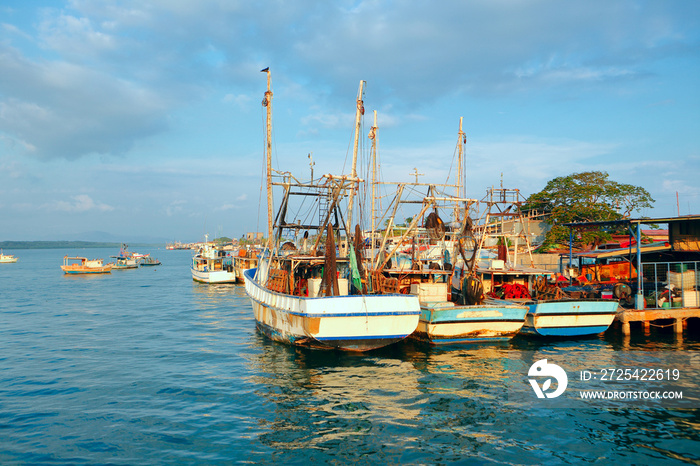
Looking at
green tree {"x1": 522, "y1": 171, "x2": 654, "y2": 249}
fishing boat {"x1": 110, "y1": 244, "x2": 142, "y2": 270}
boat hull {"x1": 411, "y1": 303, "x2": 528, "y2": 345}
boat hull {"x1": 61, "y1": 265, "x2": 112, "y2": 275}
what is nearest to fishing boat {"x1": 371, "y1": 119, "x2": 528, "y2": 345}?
boat hull {"x1": 411, "y1": 303, "x2": 528, "y2": 345}

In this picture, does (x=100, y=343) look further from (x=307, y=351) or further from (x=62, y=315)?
(x=62, y=315)

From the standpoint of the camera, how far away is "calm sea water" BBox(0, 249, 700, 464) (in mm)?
11055

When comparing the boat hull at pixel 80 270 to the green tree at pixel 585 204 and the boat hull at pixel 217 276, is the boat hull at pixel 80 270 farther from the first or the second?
the green tree at pixel 585 204

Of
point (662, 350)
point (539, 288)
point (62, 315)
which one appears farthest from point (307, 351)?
point (62, 315)

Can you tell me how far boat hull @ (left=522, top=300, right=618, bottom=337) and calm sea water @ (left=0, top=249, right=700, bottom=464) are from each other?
2.23ft

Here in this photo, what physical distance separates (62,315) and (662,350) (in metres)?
40.3

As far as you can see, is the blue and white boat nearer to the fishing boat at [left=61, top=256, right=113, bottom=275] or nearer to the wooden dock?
the wooden dock

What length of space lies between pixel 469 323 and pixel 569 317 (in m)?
5.58

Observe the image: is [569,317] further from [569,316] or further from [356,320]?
[356,320]

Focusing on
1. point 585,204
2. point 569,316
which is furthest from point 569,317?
point 585,204

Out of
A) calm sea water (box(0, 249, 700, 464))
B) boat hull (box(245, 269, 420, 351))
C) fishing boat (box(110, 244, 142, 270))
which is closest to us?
calm sea water (box(0, 249, 700, 464))

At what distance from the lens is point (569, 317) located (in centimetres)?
2245

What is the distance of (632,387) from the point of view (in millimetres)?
15312

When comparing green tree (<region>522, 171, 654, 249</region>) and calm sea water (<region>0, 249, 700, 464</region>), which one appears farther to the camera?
green tree (<region>522, 171, 654, 249</region>)
